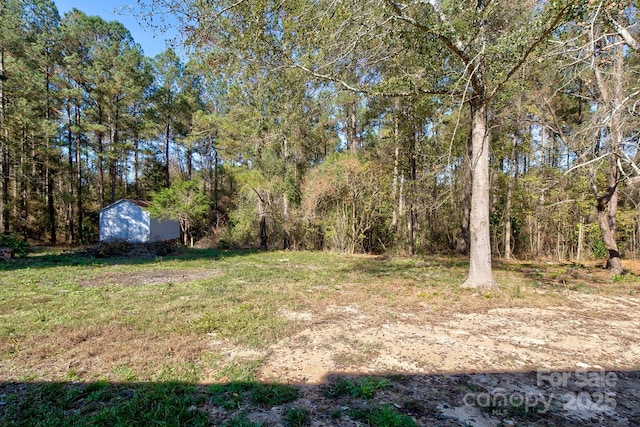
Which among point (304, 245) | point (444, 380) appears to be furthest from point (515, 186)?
point (444, 380)

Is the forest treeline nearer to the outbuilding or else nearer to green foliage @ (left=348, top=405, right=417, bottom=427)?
the outbuilding

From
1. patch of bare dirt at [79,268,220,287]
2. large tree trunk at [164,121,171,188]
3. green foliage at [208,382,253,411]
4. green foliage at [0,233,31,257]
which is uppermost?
large tree trunk at [164,121,171,188]

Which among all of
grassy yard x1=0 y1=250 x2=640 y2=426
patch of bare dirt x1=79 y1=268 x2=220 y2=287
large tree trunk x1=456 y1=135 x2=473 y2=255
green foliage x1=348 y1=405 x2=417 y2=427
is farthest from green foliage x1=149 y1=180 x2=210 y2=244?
green foliage x1=348 y1=405 x2=417 y2=427

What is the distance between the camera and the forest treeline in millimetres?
4551

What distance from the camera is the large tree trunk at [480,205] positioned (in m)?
5.14

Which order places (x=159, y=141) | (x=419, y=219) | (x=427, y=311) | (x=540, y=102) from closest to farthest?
1. (x=427, y=311)
2. (x=540, y=102)
3. (x=419, y=219)
4. (x=159, y=141)

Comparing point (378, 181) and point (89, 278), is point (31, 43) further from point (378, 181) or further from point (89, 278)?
point (378, 181)

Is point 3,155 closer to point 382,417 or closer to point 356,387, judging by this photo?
point 356,387

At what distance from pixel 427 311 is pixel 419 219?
912cm

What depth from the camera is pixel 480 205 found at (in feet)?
16.9

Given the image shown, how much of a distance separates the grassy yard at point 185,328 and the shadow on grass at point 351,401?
0.04ft

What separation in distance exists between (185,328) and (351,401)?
218 centimetres

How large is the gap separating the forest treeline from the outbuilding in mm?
1225

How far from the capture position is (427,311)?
405 centimetres
